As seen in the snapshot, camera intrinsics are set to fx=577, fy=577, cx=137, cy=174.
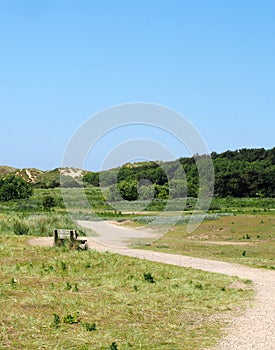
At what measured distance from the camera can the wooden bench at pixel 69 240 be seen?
18844mm

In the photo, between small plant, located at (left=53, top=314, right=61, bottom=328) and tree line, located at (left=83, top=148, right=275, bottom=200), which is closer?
small plant, located at (left=53, top=314, right=61, bottom=328)

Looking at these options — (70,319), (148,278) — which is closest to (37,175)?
(148,278)

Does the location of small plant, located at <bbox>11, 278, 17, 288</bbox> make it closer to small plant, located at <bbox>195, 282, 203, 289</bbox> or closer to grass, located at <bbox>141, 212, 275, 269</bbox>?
small plant, located at <bbox>195, 282, 203, 289</bbox>

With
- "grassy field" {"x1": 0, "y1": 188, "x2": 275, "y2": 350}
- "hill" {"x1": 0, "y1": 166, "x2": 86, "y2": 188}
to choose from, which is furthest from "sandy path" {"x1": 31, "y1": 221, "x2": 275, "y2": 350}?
"hill" {"x1": 0, "y1": 166, "x2": 86, "y2": 188}

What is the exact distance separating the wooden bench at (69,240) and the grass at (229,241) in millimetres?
4388

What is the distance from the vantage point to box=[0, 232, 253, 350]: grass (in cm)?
852

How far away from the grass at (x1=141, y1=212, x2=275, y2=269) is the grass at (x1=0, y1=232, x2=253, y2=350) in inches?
199

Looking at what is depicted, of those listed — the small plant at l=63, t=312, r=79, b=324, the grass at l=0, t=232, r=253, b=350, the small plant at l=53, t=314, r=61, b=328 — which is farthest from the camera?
the small plant at l=63, t=312, r=79, b=324

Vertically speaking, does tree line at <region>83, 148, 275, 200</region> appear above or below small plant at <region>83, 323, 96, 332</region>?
above

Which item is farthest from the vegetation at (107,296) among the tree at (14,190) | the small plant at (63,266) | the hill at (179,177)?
the tree at (14,190)

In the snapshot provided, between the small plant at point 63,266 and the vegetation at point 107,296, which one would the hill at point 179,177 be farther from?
the small plant at point 63,266

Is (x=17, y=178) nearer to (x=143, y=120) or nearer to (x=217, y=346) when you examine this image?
(x=143, y=120)

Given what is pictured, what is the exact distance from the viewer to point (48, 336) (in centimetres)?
854

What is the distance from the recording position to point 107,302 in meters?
11.1
